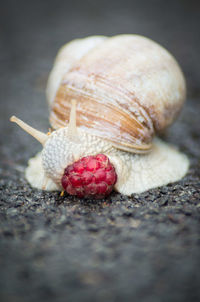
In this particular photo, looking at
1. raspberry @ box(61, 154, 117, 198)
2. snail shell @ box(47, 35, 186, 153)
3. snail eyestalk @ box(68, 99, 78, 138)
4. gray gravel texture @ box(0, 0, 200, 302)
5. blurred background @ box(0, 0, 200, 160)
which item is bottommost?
gray gravel texture @ box(0, 0, 200, 302)

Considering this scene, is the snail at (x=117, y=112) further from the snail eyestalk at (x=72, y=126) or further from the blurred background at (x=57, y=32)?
the blurred background at (x=57, y=32)

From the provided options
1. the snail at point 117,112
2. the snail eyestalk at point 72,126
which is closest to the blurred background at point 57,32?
the snail at point 117,112

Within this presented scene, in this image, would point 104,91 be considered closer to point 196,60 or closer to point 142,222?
point 142,222

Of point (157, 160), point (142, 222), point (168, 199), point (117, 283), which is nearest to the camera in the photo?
point (117, 283)

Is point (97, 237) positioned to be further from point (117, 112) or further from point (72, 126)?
point (117, 112)

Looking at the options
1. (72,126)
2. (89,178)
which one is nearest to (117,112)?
(72,126)

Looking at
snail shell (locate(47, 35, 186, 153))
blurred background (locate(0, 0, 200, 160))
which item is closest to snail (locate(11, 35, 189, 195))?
snail shell (locate(47, 35, 186, 153))

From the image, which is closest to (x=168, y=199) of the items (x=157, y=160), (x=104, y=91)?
(x=157, y=160)

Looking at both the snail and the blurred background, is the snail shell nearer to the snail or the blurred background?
the snail
